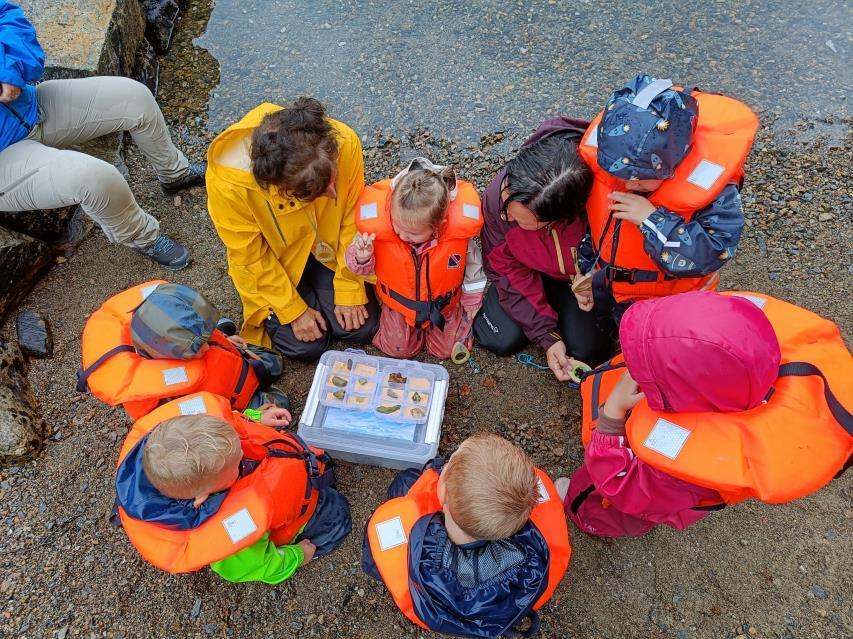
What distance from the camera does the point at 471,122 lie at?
5.02m

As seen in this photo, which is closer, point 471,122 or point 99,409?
point 99,409

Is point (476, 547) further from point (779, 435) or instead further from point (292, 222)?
point (292, 222)

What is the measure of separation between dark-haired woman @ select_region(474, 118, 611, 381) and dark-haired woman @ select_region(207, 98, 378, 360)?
0.88m

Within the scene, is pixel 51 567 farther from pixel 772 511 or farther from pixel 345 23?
pixel 345 23

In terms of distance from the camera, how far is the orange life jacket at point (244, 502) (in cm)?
242

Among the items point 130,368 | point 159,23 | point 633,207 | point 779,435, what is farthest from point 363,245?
point 159,23

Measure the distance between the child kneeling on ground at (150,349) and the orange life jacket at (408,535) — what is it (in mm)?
1282

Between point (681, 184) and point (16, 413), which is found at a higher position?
point (681, 184)

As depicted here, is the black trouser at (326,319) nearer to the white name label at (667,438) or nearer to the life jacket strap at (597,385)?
the life jacket strap at (597,385)

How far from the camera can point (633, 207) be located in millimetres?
2805

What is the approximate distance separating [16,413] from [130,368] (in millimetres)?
1305

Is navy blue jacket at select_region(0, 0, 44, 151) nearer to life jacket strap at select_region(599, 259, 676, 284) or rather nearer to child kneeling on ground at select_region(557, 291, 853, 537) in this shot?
life jacket strap at select_region(599, 259, 676, 284)

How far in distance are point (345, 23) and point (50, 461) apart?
4.77 meters

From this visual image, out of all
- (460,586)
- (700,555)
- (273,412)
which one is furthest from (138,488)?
(700,555)
